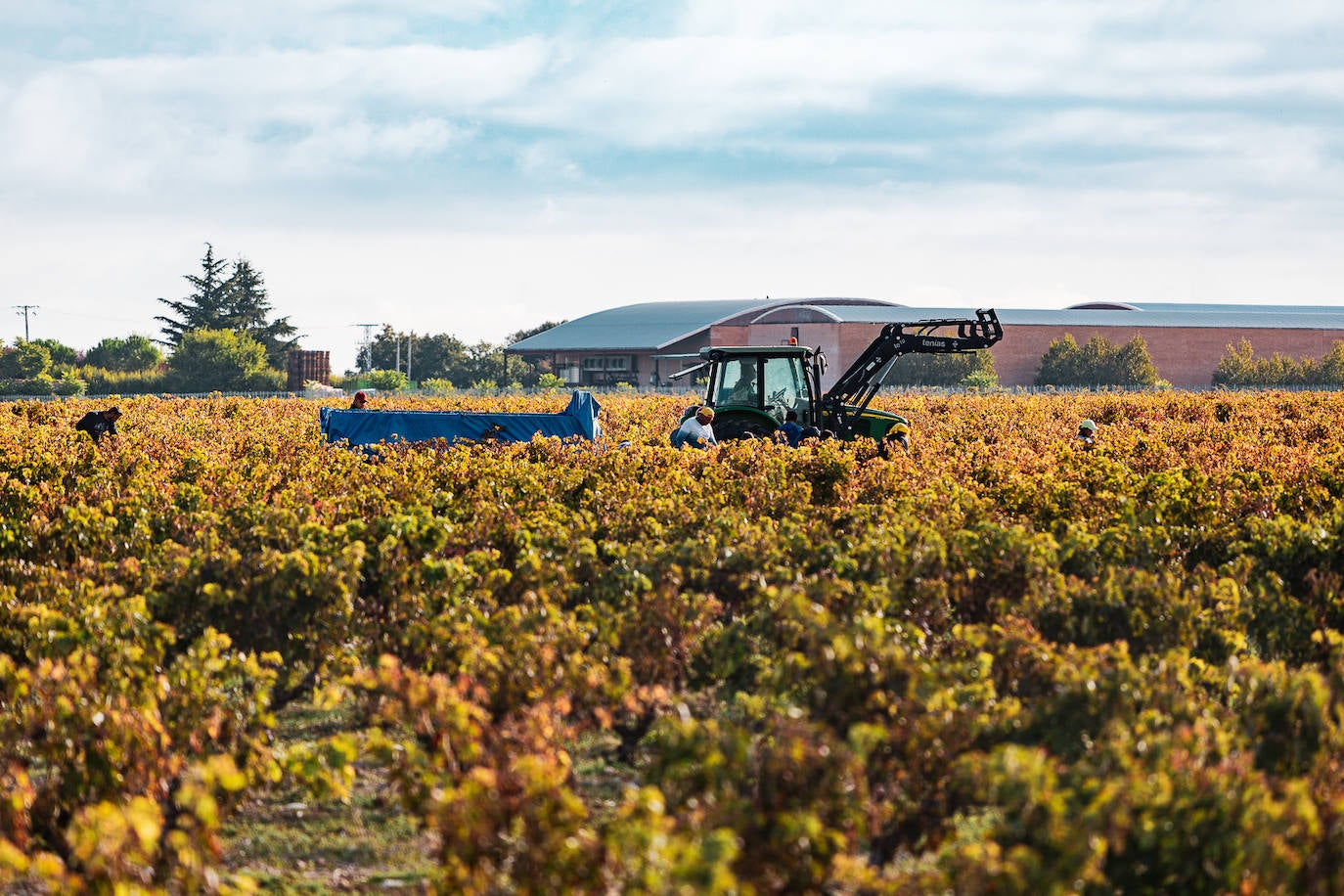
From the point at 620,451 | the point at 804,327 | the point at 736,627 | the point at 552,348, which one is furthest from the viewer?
the point at 552,348

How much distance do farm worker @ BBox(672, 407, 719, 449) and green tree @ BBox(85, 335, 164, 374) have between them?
4395 inches

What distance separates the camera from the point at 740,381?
875 inches

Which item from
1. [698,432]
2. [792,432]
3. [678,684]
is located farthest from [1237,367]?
[678,684]

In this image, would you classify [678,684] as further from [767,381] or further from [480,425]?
[767,381]

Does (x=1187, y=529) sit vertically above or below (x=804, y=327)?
below

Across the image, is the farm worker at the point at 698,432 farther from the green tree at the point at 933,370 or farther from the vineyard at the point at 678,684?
the green tree at the point at 933,370

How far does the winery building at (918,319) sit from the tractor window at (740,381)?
233ft

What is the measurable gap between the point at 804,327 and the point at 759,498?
87357 mm

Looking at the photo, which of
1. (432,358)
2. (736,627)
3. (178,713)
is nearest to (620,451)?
(736,627)

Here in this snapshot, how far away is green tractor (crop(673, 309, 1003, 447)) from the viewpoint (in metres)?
21.8

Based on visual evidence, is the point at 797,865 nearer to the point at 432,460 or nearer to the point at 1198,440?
the point at 432,460

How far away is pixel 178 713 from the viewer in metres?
6.86

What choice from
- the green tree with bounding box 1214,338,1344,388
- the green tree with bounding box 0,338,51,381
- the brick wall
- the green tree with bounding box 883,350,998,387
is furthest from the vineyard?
the green tree with bounding box 0,338,51,381

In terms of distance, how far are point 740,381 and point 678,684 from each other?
14.1 metres
